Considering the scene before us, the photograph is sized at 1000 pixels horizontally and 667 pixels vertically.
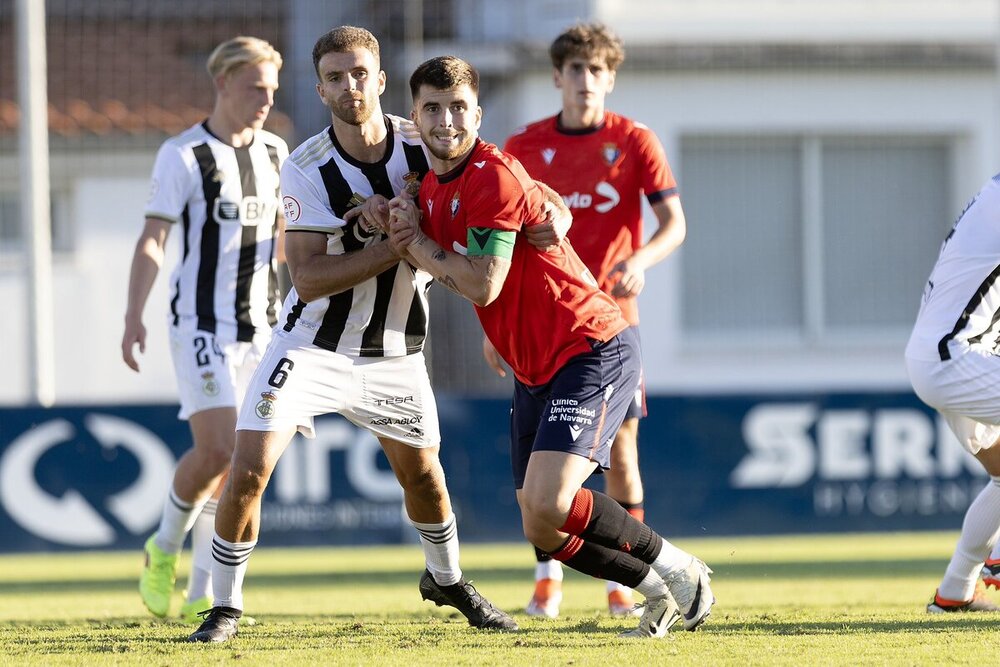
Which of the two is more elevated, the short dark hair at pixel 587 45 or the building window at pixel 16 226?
the short dark hair at pixel 587 45

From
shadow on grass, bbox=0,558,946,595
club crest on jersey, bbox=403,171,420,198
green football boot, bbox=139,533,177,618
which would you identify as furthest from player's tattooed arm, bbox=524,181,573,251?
shadow on grass, bbox=0,558,946,595

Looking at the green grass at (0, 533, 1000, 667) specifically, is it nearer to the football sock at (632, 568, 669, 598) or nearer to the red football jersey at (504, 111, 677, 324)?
the football sock at (632, 568, 669, 598)

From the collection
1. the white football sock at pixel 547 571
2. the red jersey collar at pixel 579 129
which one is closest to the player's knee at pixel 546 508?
the white football sock at pixel 547 571

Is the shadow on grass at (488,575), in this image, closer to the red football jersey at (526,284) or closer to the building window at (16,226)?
the red football jersey at (526,284)

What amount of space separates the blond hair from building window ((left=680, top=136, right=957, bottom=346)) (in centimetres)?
899

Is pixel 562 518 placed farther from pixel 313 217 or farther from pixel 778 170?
pixel 778 170

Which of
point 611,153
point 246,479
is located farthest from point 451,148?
point 611,153

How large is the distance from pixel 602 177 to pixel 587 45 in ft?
1.93

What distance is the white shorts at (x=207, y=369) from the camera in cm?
640

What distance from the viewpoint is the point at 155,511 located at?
10.6m

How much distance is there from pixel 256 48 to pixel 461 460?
498 cm

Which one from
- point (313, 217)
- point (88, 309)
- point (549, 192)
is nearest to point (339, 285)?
point (313, 217)

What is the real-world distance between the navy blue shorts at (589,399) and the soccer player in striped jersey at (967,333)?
123 centimetres

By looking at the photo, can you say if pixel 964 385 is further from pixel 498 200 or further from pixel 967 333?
pixel 498 200
